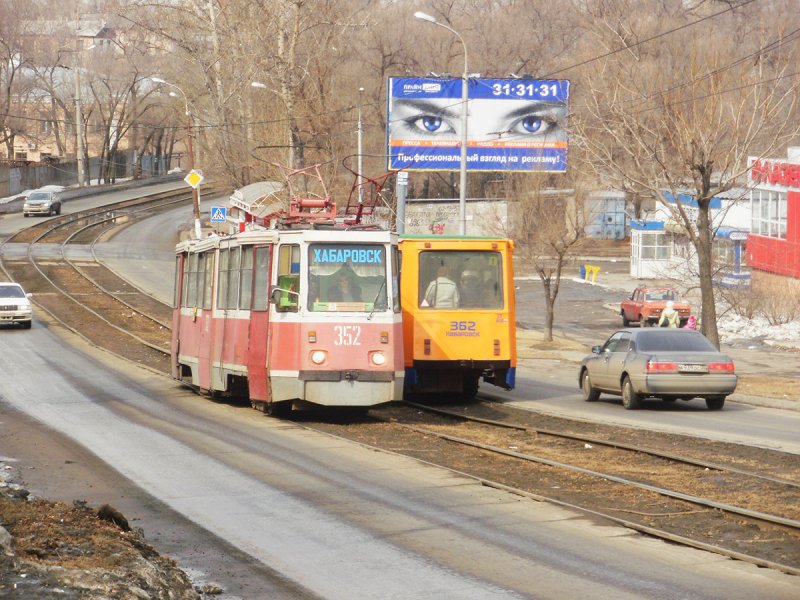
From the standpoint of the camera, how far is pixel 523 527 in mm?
10375

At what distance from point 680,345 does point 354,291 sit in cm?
659

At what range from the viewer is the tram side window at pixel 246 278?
62.8 ft

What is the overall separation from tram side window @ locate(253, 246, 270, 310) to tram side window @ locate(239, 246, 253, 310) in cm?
19

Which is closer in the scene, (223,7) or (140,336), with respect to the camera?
(140,336)

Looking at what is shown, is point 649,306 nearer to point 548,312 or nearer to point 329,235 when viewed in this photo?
point 548,312

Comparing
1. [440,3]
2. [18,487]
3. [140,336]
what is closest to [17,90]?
[440,3]

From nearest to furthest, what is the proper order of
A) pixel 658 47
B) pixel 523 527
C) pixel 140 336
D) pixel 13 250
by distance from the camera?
pixel 523 527
pixel 140 336
pixel 13 250
pixel 658 47

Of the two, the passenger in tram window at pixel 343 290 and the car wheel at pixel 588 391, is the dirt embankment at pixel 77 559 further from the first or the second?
the car wheel at pixel 588 391

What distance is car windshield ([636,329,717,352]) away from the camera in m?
21.5

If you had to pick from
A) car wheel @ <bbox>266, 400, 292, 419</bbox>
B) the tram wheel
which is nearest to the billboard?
the tram wheel

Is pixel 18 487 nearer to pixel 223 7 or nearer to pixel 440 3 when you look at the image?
pixel 223 7

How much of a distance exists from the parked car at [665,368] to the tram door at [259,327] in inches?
262

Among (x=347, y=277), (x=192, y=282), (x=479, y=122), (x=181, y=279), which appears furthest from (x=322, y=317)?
(x=479, y=122)

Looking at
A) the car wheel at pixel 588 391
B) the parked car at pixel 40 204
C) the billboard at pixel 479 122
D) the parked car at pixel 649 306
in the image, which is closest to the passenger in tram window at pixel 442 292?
the car wheel at pixel 588 391
